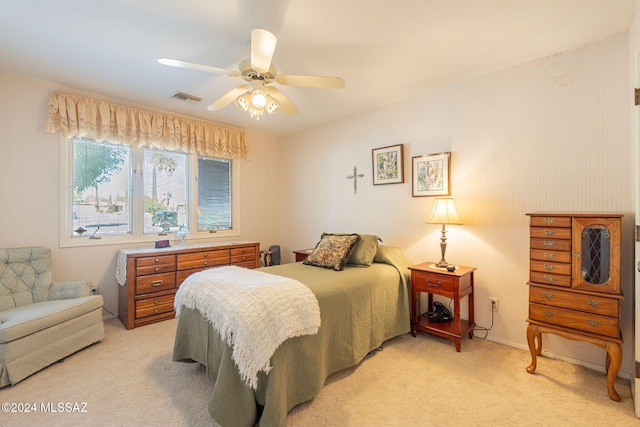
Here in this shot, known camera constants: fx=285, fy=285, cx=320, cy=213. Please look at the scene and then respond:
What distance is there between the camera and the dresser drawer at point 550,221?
2.09 metres

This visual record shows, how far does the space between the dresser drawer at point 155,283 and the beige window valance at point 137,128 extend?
5.48 ft

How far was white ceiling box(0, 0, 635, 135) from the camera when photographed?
188cm

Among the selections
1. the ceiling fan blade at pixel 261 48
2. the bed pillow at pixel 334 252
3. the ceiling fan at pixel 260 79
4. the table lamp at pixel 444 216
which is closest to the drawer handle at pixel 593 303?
the table lamp at pixel 444 216

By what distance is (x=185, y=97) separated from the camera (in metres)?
3.33

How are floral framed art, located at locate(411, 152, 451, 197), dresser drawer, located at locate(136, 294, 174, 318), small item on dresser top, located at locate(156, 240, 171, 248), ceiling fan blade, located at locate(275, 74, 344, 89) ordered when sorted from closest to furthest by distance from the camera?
1. ceiling fan blade, located at locate(275, 74, 344, 89)
2. floral framed art, located at locate(411, 152, 451, 197)
3. dresser drawer, located at locate(136, 294, 174, 318)
4. small item on dresser top, located at locate(156, 240, 171, 248)

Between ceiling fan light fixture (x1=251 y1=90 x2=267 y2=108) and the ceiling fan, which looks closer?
the ceiling fan

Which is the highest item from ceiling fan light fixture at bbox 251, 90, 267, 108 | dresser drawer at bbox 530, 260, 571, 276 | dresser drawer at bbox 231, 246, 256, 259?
ceiling fan light fixture at bbox 251, 90, 267, 108

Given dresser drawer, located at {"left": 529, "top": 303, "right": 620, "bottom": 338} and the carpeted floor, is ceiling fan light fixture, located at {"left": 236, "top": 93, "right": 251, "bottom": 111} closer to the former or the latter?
the carpeted floor

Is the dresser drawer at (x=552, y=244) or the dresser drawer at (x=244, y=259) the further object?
the dresser drawer at (x=244, y=259)

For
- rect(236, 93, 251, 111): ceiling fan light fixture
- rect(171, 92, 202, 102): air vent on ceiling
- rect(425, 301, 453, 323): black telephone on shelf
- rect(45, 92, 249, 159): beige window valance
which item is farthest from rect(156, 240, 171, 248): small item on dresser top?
rect(425, 301, 453, 323): black telephone on shelf

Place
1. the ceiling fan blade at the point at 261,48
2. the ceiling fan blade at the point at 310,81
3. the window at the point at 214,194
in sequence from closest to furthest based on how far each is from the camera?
the ceiling fan blade at the point at 261,48 < the ceiling fan blade at the point at 310,81 < the window at the point at 214,194

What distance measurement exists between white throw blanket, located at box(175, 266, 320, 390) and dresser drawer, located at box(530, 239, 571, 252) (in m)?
1.76

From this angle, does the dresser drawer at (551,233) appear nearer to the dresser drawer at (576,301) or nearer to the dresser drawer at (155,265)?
the dresser drawer at (576,301)

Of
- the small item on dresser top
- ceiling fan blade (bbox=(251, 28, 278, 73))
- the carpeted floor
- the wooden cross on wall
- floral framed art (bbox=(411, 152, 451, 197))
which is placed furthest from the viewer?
the wooden cross on wall
